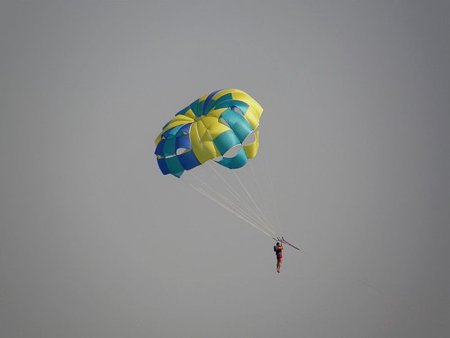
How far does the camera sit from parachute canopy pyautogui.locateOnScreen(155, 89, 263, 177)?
2262 centimetres

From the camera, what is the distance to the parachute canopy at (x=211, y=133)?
74.2ft

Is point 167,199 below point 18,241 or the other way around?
the other way around

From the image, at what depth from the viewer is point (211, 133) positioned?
74.1 ft

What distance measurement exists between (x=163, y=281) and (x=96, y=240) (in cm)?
6569

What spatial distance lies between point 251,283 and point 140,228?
2563 inches

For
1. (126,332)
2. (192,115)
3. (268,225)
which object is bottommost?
(268,225)

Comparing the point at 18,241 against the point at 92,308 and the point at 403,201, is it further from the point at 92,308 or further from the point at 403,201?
the point at 403,201

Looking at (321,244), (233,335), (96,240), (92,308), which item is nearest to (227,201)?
(233,335)

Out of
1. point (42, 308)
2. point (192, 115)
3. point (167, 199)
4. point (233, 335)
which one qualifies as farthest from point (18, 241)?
point (192, 115)

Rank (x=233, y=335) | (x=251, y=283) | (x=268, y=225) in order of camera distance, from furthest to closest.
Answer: (x=251, y=283) → (x=233, y=335) → (x=268, y=225)

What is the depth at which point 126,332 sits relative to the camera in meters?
93.1

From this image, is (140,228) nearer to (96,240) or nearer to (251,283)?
(96,240)

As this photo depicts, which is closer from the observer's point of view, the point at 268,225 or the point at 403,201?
the point at 268,225

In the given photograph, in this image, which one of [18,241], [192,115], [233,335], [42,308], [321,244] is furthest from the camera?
[18,241]
